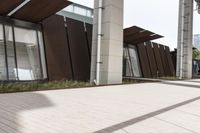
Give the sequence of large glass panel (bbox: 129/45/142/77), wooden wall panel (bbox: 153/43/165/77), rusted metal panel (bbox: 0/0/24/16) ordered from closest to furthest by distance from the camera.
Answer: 1. rusted metal panel (bbox: 0/0/24/16)
2. large glass panel (bbox: 129/45/142/77)
3. wooden wall panel (bbox: 153/43/165/77)

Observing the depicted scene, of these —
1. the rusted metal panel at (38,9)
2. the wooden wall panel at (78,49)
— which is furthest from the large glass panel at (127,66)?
the rusted metal panel at (38,9)

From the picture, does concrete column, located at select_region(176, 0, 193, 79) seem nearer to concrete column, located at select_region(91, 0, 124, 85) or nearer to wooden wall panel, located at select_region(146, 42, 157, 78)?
wooden wall panel, located at select_region(146, 42, 157, 78)

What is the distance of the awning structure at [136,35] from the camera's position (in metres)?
15.5

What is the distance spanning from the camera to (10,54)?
10242mm

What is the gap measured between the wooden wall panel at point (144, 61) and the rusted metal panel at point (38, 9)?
1010 centimetres

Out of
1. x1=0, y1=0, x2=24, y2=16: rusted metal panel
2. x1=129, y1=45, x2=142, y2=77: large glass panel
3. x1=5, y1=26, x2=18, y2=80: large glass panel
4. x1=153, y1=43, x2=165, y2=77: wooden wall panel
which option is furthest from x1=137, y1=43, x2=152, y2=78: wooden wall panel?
x1=0, y1=0, x2=24, y2=16: rusted metal panel

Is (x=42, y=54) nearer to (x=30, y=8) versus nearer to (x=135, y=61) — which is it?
(x=30, y=8)

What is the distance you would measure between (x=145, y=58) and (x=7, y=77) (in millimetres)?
12652

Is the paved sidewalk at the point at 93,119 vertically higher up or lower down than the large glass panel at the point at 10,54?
lower down

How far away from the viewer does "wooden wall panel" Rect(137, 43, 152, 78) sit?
1934 cm

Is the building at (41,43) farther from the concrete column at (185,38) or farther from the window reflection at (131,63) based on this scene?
the concrete column at (185,38)

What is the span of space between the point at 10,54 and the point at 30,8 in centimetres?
209

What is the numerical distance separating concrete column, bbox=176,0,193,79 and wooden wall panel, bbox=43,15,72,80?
12.6m

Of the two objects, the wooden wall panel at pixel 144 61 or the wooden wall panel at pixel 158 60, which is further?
the wooden wall panel at pixel 158 60
